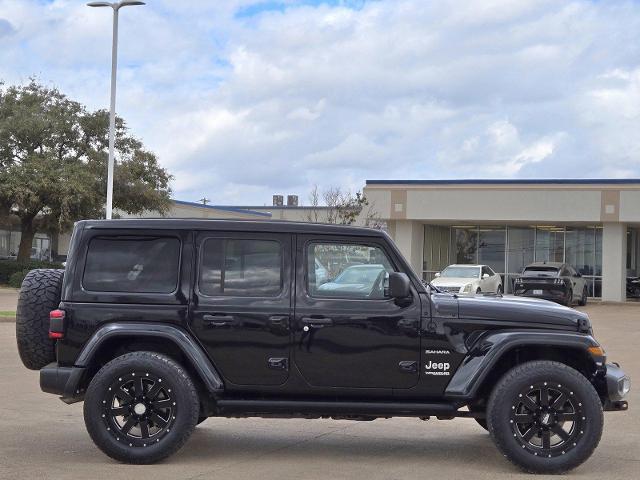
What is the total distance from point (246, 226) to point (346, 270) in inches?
36.5

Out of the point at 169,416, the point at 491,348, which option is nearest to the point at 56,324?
the point at 169,416

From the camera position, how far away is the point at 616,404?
777 cm

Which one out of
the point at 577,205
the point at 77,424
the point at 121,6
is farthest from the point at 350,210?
the point at 77,424

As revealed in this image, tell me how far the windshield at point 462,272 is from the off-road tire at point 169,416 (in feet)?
83.5

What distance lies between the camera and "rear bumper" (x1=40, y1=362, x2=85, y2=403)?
754cm

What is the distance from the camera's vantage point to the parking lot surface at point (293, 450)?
291 inches

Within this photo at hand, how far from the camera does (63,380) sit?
7555 millimetres

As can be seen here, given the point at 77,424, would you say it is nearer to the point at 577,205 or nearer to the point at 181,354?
the point at 181,354

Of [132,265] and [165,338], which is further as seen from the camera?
[132,265]

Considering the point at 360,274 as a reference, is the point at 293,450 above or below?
below

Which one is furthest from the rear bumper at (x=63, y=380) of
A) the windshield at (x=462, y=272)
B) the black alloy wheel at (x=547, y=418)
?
the windshield at (x=462, y=272)

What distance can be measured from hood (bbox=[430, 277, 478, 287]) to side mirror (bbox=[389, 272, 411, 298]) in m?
23.0

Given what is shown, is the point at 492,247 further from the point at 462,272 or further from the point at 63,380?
the point at 63,380

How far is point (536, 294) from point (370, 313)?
87.7ft
